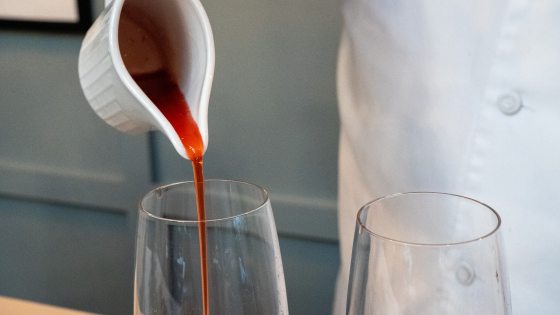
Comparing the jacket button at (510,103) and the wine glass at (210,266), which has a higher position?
the jacket button at (510,103)

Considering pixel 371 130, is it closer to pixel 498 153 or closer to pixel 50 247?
pixel 498 153

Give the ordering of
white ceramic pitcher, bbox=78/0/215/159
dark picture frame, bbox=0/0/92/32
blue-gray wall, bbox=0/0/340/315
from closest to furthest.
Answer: white ceramic pitcher, bbox=78/0/215/159 → blue-gray wall, bbox=0/0/340/315 → dark picture frame, bbox=0/0/92/32

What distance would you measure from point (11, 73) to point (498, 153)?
964 mm

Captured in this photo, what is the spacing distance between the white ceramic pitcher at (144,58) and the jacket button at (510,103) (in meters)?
0.25

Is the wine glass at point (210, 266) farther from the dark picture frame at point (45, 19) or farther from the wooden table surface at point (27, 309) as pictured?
the dark picture frame at point (45, 19)

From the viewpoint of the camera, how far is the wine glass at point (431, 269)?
0.30m

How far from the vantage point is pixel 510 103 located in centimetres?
57

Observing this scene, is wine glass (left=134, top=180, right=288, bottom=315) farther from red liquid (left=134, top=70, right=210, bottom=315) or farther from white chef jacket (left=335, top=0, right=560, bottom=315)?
white chef jacket (left=335, top=0, right=560, bottom=315)

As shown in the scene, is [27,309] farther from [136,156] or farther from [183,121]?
[136,156]

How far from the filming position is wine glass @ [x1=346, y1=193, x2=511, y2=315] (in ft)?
0.98

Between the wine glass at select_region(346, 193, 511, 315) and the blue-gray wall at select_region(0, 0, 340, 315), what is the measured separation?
0.71 meters

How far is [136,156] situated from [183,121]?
80 cm

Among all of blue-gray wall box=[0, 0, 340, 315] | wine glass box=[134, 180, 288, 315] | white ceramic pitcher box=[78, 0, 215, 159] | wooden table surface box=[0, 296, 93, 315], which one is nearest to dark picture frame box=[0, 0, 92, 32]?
blue-gray wall box=[0, 0, 340, 315]

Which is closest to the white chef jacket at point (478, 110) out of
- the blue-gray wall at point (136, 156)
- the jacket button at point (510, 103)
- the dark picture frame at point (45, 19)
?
the jacket button at point (510, 103)
